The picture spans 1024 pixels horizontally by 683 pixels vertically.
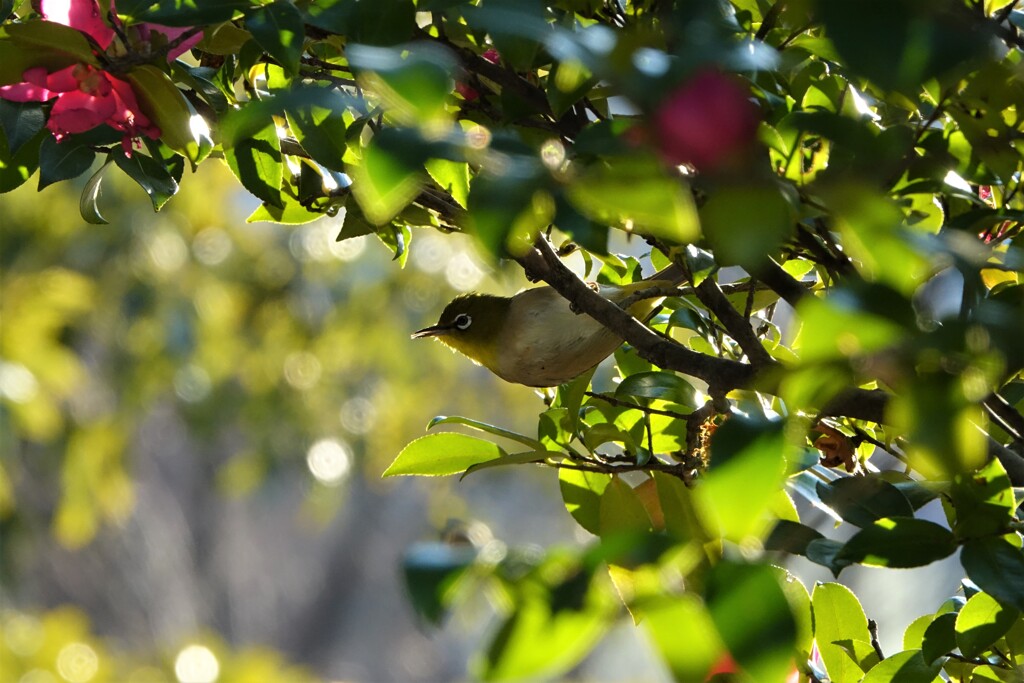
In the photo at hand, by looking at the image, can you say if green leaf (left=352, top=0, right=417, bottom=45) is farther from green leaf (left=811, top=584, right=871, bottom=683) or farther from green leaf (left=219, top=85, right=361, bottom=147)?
green leaf (left=811, top=584, right=871, bottom=683)

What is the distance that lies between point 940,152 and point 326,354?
5294 millimetres

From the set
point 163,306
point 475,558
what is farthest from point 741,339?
point 163,306

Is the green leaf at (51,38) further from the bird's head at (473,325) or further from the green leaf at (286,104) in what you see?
the bird's head at (473,325)

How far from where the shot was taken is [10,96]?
603 mm

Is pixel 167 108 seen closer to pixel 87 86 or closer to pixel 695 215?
pixel 87 86

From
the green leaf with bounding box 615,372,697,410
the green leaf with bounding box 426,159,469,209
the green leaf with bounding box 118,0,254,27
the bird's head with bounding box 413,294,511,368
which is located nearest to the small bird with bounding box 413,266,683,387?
the bird's head with bounding box 413,294,511,368

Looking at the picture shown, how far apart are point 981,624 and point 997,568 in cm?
8

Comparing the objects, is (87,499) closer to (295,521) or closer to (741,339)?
(741,339)

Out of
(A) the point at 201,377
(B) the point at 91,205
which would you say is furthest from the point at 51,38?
(A) the point at 201,377

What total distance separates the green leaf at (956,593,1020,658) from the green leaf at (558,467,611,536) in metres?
0.21

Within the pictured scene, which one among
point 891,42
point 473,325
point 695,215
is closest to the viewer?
point 891,42

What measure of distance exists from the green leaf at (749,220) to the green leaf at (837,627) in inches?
15.4

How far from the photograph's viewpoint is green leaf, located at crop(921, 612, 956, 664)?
57 centimetres

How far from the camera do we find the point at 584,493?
67cm
